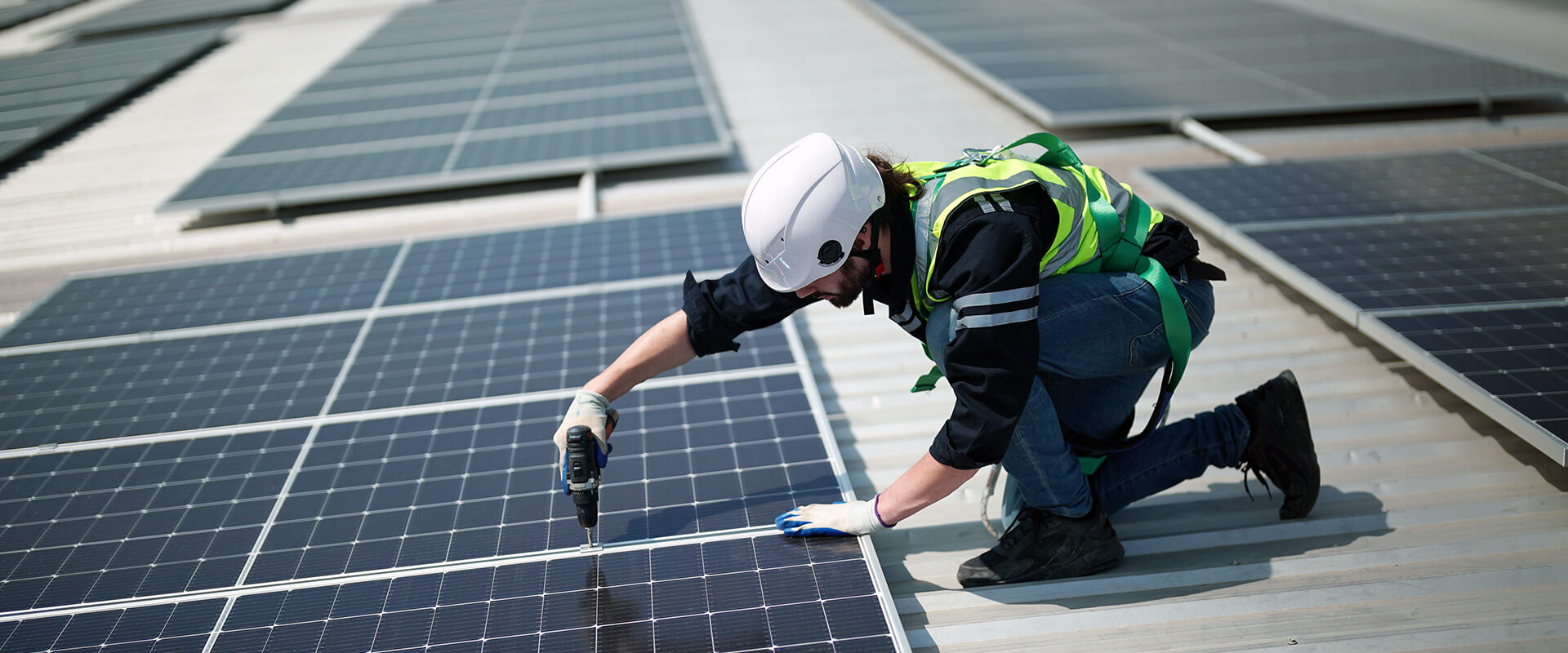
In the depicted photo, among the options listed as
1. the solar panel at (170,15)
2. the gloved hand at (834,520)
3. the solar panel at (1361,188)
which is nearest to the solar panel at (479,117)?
the solar panel at (1361,188)

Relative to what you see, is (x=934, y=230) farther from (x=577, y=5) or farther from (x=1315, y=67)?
(x=577, y=5)

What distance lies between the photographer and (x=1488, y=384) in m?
4.15

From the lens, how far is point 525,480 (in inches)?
157

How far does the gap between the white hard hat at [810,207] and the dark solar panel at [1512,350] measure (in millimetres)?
2771

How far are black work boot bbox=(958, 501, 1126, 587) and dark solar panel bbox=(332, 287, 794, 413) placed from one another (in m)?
1.51

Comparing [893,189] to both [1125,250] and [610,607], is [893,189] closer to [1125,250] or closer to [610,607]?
[1125,250]

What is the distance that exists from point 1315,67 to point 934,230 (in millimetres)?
8023

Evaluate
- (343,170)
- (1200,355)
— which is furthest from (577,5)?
(1200,355)

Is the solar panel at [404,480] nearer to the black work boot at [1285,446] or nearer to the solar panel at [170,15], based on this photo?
the black work boot at [1285,446]

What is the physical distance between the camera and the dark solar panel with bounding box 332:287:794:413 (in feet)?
15.3

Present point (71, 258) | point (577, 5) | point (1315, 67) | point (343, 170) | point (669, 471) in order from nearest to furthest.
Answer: point (669, 471), point (71, 258), point (343, 170), point (1315, 67), point (577, 5)

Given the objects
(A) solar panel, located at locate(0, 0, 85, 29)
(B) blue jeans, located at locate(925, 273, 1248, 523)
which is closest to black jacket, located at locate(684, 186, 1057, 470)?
(B) blue jeans, located at locate(925, 273, 1248, 523)

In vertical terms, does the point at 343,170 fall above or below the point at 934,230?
below

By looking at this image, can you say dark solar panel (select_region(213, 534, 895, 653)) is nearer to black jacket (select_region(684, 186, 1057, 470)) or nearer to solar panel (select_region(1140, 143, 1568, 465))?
black jacket (select_region(684, 186, 1057, 470))
